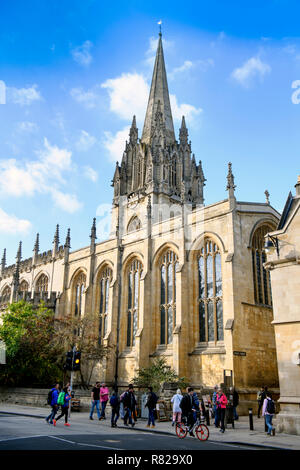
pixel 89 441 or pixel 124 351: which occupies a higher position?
pixel 124 351

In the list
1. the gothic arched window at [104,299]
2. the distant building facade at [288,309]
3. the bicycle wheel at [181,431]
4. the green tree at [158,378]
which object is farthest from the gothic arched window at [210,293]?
the bicycle wheel at [181,431]

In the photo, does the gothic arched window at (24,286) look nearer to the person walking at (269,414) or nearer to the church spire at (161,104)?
the church spire at (161,104)

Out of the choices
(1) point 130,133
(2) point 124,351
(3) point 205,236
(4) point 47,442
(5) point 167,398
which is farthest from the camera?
(1) point 130,133

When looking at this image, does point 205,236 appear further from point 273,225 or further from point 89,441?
point 89,441

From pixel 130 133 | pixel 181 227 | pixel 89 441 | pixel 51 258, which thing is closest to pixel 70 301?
pixel 51 258

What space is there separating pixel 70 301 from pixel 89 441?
90.7ft

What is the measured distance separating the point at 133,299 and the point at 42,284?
17.5 meters

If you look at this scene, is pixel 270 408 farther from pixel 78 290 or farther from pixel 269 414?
pixel 78 290

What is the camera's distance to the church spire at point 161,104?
1977 inches

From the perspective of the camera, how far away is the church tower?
4528cm

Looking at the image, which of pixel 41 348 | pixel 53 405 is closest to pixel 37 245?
pixel 41 348

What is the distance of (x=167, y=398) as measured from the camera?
1909 centimetres

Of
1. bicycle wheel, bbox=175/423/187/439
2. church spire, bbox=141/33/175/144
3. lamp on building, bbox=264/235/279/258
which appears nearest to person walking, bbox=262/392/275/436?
bicycle wheel, bbox=175/423/187/439

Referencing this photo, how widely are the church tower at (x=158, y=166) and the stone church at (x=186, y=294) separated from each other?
424 inches
